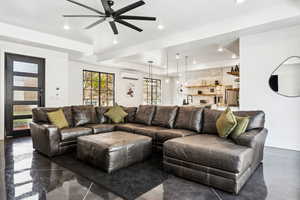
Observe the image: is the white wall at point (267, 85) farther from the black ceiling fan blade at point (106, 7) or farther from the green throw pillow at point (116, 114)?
the black ceiling fan blade at point (106, 7)

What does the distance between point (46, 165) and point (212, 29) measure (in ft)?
14.2

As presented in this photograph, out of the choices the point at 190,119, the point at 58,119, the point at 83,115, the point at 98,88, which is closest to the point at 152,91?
the point at 98,88

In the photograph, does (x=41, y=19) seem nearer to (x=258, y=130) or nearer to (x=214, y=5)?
(x=214, y=5)

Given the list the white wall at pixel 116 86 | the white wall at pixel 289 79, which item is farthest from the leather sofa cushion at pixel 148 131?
the white wall at pixel 116 86

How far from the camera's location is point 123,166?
2.71 metres

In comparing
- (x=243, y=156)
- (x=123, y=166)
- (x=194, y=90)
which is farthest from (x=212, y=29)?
(x=194, y=90)

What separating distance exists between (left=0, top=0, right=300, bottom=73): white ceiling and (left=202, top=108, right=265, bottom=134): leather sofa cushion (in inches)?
74.8

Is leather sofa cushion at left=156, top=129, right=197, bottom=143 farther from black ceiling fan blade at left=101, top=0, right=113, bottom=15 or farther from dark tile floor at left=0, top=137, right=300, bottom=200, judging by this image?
black ceiling fan blade at left=101, top=0, right=113, bottom=15

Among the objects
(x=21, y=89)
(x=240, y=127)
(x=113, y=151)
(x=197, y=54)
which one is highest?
(x=197, y=54)

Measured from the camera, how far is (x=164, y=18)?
391cm

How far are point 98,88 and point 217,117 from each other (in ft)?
18.8

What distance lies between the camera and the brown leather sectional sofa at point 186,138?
6.79 feet

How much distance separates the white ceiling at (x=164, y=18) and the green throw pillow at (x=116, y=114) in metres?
2.09

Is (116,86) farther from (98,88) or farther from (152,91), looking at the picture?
(152,91)
